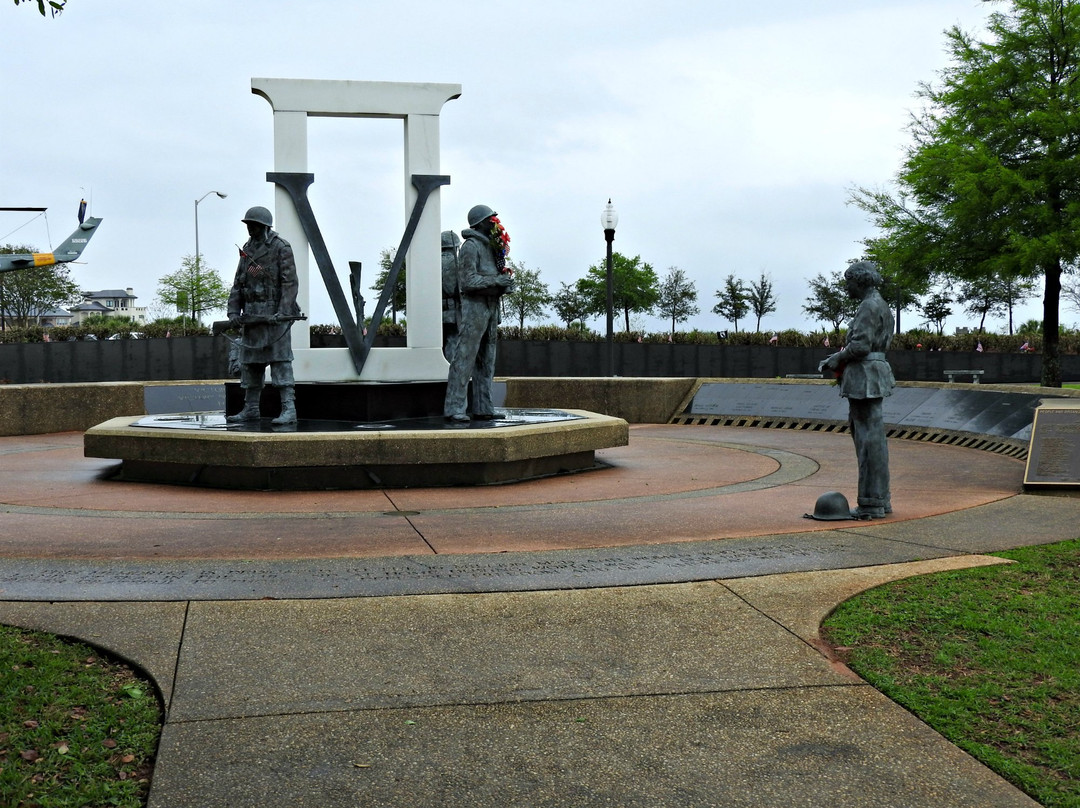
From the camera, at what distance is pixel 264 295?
11898 millimetres

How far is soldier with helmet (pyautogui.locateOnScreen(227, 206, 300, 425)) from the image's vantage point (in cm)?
1180

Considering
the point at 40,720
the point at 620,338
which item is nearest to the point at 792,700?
the point at 40,720

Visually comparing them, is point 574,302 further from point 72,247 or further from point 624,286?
point 72,247

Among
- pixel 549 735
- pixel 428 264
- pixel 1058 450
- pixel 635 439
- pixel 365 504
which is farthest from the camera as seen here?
pixel 635 439

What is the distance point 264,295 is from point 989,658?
29.7 ft

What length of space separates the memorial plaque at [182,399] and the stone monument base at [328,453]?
781 centimetres

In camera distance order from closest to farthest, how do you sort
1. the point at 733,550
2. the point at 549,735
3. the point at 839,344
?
the point at 549,735 → the point at 733,550 → the point at 839,344

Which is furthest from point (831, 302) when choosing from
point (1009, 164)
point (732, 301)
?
point (1009, 164)

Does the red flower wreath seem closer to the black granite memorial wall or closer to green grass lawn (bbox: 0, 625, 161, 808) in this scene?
green grass lawn (bbox: 0, 625, 161, 808)

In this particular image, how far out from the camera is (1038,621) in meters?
5.36

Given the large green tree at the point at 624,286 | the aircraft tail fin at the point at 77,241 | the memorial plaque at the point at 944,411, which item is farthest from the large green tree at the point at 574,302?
the memorial plaque at the point at 944,411

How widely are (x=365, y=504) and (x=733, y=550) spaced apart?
3.88 meters

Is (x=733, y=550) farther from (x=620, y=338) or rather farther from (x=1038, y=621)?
(x=620, y=338)

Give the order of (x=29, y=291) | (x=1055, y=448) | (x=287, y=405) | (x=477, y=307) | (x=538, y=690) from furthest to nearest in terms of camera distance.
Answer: (x=29, y=291) → (x=287, y=405) → (x=477, y=307) → (x=1055, y=448) → (x=538, y=690)
